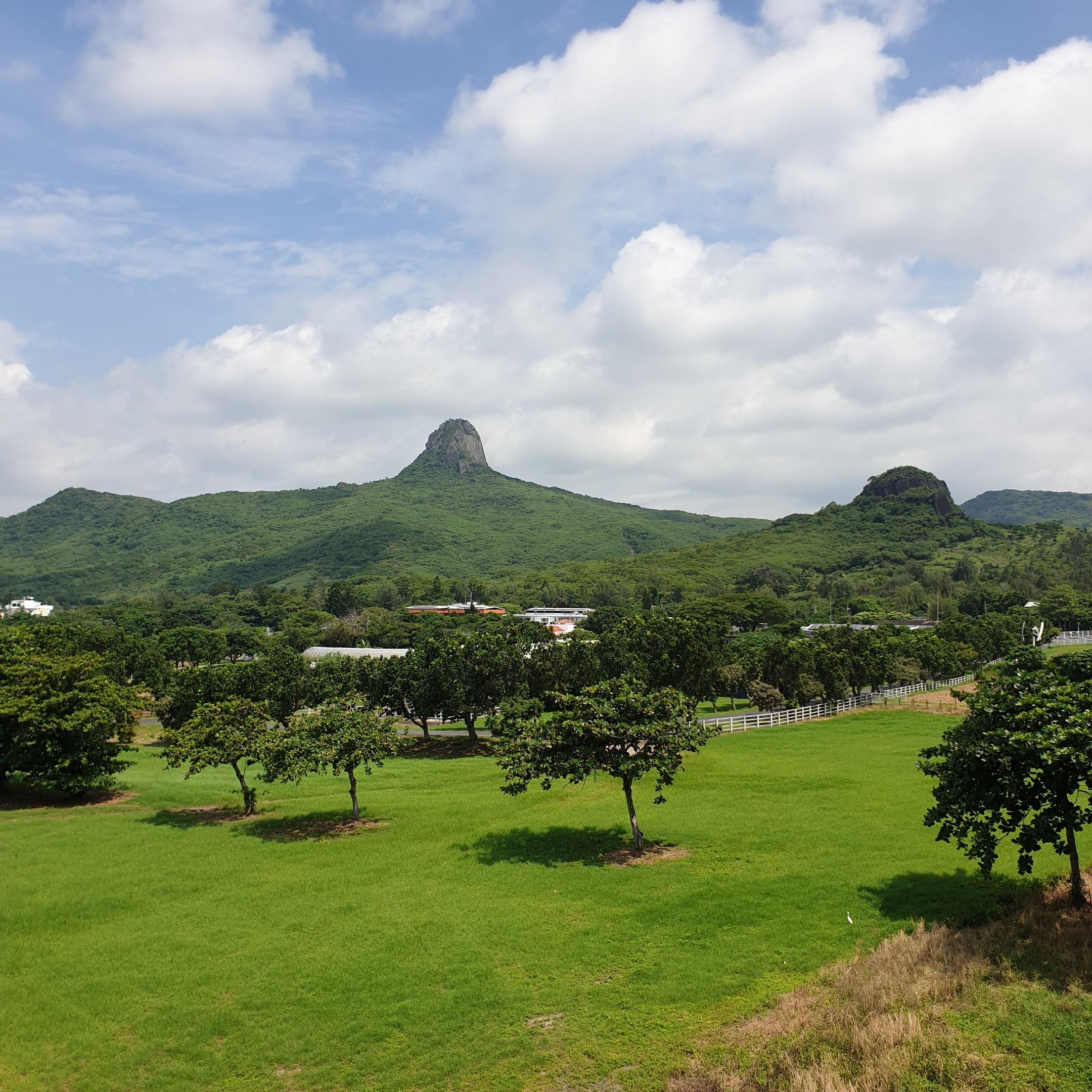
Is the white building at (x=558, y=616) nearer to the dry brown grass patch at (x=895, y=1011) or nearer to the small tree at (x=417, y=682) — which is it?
the small tree at (x=417, y=682)

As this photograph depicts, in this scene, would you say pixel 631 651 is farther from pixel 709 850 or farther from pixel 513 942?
pixel 513 942

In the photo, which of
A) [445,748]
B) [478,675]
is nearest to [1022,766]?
[478,675]

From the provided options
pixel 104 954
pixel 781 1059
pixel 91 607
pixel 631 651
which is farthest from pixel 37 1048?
pixel 91 607

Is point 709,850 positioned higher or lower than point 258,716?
lower

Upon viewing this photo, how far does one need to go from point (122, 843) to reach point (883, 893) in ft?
87.4

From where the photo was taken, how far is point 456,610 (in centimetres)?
18550

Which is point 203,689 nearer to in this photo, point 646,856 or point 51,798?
→ point 51,798

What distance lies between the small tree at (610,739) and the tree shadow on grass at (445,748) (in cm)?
2549

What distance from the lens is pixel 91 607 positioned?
185375mm

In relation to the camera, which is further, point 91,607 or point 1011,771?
point 91,607

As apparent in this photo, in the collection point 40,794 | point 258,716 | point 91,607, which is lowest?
point 40,794

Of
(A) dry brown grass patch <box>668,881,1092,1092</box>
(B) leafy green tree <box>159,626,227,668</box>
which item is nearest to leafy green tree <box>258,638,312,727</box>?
(A) dry brown grass patch <box>668,881,1092,1092</box>

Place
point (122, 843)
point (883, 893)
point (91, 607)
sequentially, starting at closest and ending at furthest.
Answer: point (883, 893) < point (122, 843) < point (91, 607)

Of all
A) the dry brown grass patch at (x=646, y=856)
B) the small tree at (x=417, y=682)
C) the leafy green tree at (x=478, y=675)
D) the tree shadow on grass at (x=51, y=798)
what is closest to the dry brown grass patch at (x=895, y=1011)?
the dry brown grass patch at (x=646, y=856)
